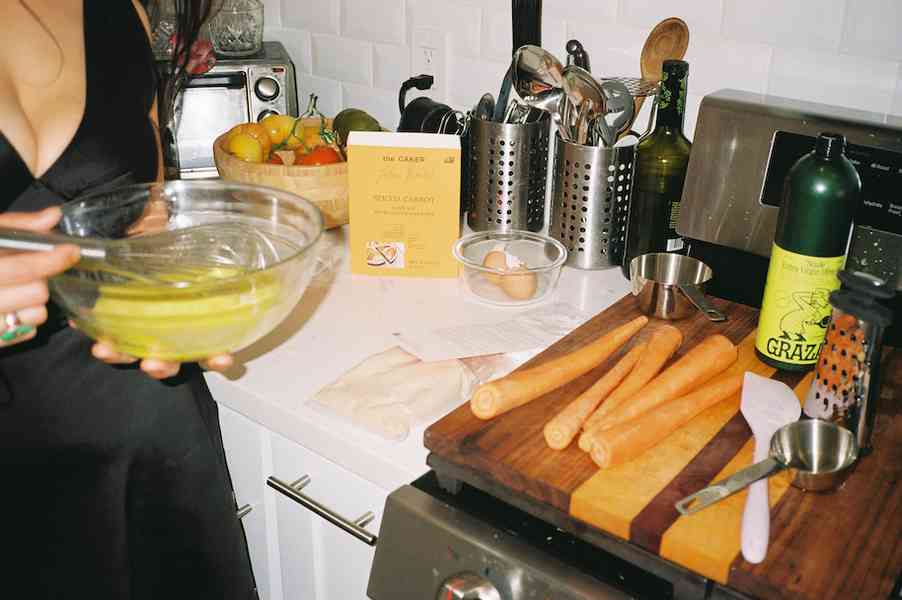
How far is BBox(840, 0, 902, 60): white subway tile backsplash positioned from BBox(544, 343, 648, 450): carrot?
22.0 inches

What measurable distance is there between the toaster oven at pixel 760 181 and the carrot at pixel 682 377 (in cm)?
19

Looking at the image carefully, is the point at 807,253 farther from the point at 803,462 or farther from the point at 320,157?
the point at 320,157

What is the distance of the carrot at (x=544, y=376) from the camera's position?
938mm

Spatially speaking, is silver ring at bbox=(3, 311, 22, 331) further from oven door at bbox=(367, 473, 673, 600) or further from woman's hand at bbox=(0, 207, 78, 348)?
oven door at bbox=(367, 473, 673, 600)

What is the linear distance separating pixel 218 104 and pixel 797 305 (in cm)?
130

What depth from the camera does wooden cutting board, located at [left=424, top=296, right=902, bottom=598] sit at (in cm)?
74

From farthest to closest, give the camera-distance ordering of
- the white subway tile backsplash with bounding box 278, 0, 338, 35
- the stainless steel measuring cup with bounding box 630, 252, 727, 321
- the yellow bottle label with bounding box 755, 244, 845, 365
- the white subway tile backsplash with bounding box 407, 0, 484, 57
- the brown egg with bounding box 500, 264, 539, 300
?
the white subway tile backsplash with bounding box 278, 0, 338, 35, the white subway tile backsplash with bounding box 407, 0, 484, 57, the brown egg with bounding box 500, 264, 539, 300, the stainless steel measuring cup with bounding box 630, 252, 727, 321, the yellow bottle label with bounding box 755, 244, 845, 365

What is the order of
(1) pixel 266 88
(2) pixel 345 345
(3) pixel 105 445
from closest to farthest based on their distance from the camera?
(3) pixel 105 445 → (2) pixel 345 345 → (1) pixel 266 88

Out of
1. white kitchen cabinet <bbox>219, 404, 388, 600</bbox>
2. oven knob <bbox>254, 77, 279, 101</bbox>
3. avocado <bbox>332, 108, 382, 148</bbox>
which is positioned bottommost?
white kitchen cabinet <bbox>219, 404, 388, 600</bbox>

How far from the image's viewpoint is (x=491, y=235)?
147cm

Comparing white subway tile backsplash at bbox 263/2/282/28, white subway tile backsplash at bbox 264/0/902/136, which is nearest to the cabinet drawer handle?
white subway tile backsplash at bbox 264/0/902/136

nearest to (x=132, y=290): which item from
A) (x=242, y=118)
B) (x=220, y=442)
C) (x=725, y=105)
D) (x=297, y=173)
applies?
(x=220, y=442)

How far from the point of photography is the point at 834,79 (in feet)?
4.12

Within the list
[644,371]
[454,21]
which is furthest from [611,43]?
[644,371]
